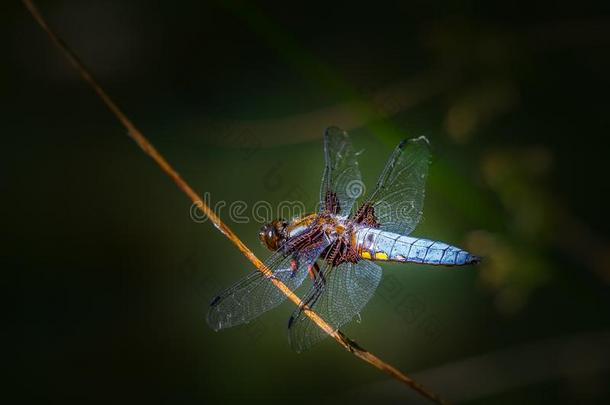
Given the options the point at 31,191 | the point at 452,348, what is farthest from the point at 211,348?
the point at 31,191

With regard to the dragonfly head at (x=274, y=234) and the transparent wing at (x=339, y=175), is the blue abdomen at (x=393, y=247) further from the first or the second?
the dragonfly head at (x=274, y=234)

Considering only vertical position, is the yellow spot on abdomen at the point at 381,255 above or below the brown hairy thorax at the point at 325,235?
below

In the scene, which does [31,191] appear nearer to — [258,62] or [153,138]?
[153,138]

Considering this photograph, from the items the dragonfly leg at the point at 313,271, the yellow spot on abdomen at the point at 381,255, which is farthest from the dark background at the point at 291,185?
the dragonfly leg at the point at 313,271
